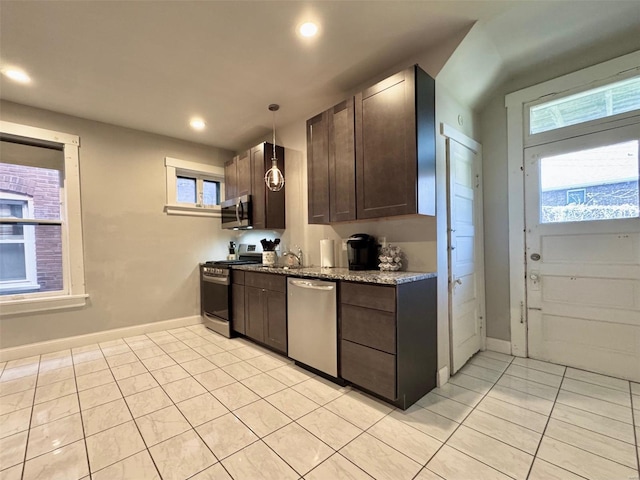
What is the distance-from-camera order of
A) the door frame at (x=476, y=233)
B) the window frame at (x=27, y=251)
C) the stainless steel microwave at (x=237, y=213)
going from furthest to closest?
the stainless steel microwave at (x=237, y=213) < the window frame at (x=27, y=251) < the door frame at (x=476, y=233)

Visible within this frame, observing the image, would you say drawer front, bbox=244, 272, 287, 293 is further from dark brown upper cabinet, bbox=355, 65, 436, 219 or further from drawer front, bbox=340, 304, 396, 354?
dark brown upper cabinet, bbox=355, 65, 436, 219

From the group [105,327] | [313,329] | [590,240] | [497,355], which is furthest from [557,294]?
[105,327]

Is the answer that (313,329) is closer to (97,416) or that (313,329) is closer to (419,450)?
(419,450)

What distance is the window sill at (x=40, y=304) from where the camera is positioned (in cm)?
290

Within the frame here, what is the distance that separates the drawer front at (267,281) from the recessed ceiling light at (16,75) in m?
2.68

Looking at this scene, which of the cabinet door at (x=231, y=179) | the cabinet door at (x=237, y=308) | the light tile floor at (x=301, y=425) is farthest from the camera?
the cabinet door at (x=231, y=179)

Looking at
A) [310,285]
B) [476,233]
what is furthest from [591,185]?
[310,285]

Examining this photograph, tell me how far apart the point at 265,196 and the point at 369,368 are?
2.37 metres

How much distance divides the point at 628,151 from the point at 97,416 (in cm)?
440

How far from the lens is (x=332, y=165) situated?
2.64 metres

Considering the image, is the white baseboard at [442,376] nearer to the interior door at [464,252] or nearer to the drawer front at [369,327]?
the interior door at [464,252]

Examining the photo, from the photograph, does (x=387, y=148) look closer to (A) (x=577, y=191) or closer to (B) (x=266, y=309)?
(A) (x=577, y=191)

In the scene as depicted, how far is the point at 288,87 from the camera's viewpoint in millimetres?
2746

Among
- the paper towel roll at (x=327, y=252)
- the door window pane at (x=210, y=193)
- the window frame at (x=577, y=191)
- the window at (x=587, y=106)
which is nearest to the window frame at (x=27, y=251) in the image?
the door window pane at (x=210, y=193)
